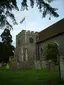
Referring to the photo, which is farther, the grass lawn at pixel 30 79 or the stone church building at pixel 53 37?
the stone church building at pixel 53 37

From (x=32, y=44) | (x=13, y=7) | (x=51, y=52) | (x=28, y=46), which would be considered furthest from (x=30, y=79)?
(x=28, y=46)

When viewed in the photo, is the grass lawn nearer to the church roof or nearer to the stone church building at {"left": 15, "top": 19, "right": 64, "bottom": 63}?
the church roof

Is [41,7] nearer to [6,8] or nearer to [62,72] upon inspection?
[6,8]

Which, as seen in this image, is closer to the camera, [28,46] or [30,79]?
[30,79]

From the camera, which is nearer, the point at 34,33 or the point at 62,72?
the point at 62,72

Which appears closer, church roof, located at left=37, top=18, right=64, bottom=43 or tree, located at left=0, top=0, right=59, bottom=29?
tree, located at left=0, top=0, right=59, bottom=29

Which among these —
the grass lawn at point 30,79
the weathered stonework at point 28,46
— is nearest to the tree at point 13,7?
the grass lawn at point 30,79

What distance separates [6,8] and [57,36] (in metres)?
30.6

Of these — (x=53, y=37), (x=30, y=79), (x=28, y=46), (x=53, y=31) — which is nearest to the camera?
(x=30, y=79)

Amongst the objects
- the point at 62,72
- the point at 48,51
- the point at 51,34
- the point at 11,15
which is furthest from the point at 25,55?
the point at 11,15

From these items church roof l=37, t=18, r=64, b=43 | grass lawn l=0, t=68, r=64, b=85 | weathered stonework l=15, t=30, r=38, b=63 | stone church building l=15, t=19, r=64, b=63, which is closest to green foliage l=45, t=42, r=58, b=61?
church roof l=37, t=18, r=64, b=43

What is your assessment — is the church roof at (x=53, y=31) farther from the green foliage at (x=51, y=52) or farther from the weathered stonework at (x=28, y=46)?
the green foliage at (x=51, y=52)

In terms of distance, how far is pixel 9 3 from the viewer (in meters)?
7.07

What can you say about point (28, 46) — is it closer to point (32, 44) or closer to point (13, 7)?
point (32, 44)
